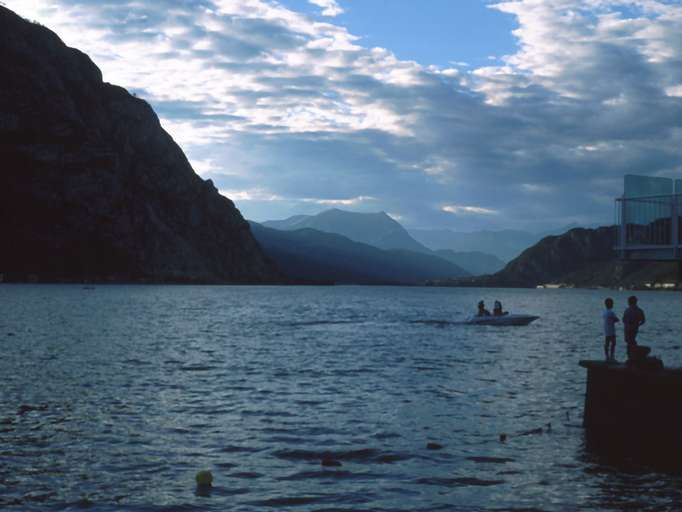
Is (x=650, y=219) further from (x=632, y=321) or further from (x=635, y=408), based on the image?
(x=635, y=408)

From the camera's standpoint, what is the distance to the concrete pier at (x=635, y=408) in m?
20.7

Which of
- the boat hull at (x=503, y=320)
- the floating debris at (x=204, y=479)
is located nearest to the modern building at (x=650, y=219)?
the floating debris at (x=204, y=479)

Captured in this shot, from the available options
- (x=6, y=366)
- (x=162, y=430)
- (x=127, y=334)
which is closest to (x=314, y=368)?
(x=6, y=366)

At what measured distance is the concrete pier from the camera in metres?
20.7

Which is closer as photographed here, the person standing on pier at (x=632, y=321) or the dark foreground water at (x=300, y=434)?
the dark foreground water at (x=300, y=434)

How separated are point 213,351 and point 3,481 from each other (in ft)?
119

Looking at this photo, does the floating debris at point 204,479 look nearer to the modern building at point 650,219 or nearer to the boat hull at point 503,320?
the modern building at point 650,219

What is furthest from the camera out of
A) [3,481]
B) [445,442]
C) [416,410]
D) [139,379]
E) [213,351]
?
[213,351]

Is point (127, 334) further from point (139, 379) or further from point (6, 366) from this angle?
point (139, 379)

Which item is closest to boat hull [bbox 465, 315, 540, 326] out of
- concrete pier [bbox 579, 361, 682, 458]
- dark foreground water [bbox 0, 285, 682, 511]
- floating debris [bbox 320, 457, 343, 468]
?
dark foreground water [bbox 0, 285, 682, 511]

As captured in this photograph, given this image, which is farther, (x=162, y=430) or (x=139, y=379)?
(x=139, y=379)

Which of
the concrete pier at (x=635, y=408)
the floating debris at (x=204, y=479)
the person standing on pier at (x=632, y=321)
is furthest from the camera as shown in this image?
the person standing on pier at (x=632, y=321)

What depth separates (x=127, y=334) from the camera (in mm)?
67312

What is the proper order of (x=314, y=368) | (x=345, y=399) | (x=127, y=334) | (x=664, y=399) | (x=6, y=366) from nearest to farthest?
1. (x=664, y=399)
2. (x=345, y=399)
3. (x=6, y=366)
4. (x=314, y=368)
5. (x=127, y=334)
